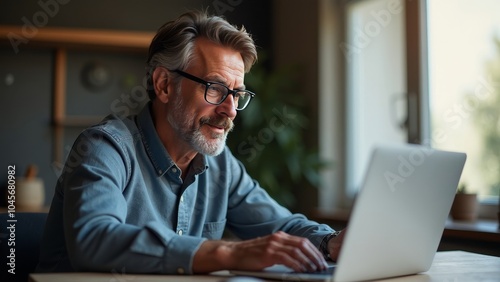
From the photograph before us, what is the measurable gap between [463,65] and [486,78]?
185mm

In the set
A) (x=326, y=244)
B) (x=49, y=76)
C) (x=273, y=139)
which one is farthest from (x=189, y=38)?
(x=49, y=76)

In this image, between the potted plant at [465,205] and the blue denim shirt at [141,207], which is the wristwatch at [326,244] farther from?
the potted plant at [465,205]

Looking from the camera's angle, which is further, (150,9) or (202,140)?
(150,9)

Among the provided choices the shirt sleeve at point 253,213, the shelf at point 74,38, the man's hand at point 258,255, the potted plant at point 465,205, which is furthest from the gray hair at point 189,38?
the shelf at point 74,38

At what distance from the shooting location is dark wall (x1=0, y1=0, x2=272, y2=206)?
4.01 metres

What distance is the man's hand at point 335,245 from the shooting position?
1608mm

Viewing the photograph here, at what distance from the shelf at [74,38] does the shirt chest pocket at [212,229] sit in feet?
7.25

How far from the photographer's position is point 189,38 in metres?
1.86

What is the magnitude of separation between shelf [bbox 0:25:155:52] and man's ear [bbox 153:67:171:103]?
81.7 inches

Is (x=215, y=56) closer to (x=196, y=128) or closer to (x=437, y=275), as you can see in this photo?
(x=196, y=128)

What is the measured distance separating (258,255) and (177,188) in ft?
1.93

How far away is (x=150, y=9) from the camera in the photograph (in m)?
4.29

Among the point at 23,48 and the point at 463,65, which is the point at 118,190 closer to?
the point at 463,65

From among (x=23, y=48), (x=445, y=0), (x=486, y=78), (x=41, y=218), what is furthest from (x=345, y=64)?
(x=41, y=218)
